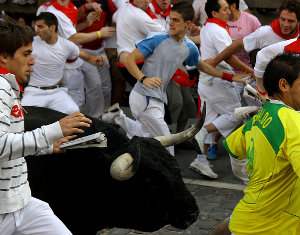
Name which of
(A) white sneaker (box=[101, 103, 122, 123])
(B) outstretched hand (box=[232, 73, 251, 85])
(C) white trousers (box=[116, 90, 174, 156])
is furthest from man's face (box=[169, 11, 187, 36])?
(A) white sneaker (box=[101, 103, 122, 123])

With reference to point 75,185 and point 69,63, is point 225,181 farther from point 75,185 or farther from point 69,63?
point 75,185

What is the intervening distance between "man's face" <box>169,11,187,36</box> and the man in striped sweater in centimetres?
315

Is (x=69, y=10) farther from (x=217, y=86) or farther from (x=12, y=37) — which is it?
(x=12, y=37)

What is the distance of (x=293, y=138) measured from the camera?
342 cm

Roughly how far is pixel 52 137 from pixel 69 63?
539cm

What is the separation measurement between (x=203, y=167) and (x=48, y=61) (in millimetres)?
1965

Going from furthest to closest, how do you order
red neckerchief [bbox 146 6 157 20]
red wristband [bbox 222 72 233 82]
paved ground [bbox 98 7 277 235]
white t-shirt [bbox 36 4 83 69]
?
1. white t-shirt [bbox 36 4 83 69]
2. red neckerchief [bbox 146 6 157 20]
3. red wristband [bbox 222 72 233 82]
4. paved ground [bbox 98 7 277 235]

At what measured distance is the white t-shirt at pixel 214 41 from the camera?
7.66 m

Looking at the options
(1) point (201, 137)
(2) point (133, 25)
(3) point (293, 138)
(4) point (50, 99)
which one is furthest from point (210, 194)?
(3) point (293, 138)

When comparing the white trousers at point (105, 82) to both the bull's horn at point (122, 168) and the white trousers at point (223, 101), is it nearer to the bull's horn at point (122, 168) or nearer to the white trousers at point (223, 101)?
the white trousers at point (223, 101)

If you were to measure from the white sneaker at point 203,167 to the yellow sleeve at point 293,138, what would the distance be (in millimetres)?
3963

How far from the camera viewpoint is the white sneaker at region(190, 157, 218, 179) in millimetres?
7500

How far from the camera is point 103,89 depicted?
381 inches

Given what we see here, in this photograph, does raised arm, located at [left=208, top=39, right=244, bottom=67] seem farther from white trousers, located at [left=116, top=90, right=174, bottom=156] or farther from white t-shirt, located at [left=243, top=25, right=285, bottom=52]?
white trousers, located at [left=116, top=90, right=174, bottom=156]
